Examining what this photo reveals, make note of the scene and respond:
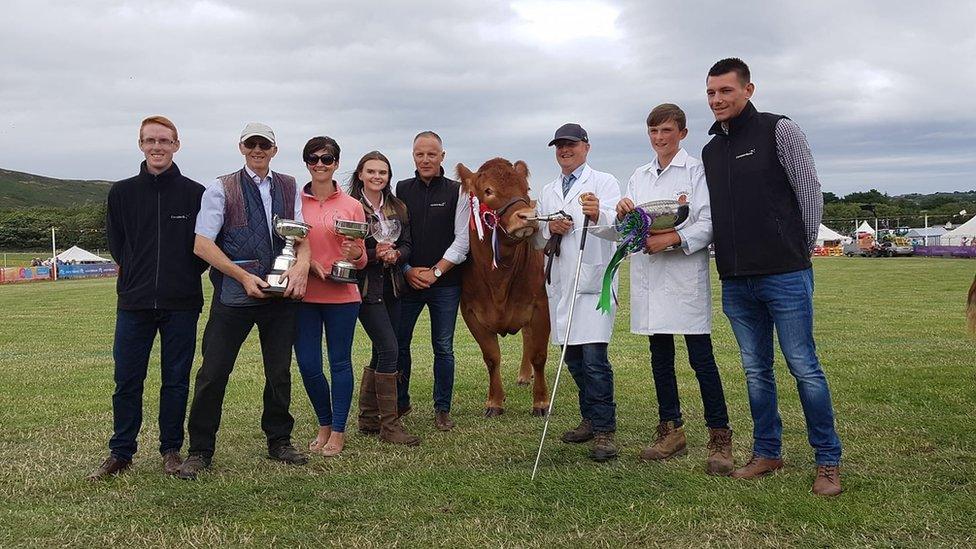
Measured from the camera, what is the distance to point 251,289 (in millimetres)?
4617

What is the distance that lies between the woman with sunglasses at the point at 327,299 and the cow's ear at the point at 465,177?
1.07 metres

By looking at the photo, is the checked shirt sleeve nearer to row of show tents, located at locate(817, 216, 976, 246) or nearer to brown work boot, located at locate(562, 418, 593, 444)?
brown work boot, located at locate(562, 418, 593, 444)

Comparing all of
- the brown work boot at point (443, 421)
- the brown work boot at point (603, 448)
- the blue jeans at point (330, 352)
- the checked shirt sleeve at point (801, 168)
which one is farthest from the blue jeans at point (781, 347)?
the blue jeans at point (330, 352)

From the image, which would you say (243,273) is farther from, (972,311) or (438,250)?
(972,311)

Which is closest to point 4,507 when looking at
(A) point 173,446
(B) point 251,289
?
Answer: (A) point 173,446

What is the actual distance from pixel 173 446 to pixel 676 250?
3.59 metres

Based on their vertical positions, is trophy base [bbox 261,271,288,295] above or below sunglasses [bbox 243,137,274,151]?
below

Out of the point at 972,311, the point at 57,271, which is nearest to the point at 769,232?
the point at 972,311

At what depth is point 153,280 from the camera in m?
4.63

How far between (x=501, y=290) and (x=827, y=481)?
10.1ft

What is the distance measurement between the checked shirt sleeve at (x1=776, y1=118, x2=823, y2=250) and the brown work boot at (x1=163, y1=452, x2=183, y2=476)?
13.8 feet

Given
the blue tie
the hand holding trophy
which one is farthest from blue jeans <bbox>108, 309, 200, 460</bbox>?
the blue tie

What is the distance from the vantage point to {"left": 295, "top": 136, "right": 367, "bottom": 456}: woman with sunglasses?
5.12 meters

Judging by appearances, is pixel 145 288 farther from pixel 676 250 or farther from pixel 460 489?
pixel 676 250
